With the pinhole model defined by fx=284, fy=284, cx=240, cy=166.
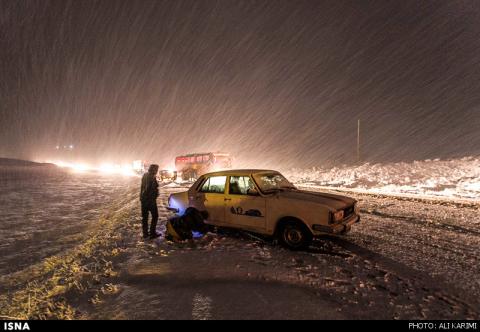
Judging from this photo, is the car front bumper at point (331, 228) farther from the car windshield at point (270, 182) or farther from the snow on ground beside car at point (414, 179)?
the snow on ground beside car at point (414, 179)

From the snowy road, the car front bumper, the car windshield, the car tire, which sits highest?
the car windshield

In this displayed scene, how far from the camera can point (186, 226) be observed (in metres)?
6.68

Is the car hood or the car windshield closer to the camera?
the car hood

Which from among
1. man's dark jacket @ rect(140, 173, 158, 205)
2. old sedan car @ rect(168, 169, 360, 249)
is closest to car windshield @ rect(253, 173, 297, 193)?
old sedan car @ rect(168, 169, 360, 249)

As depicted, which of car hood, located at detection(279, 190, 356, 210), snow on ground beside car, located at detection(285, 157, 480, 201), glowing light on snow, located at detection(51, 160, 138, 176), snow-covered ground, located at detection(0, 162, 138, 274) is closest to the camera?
car hood, located at detection(279, 190, 356, 210)

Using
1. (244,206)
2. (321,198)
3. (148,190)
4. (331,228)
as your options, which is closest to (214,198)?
(244,206)

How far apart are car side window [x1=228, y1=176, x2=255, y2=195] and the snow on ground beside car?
1130cm

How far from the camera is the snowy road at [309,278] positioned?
3746mm

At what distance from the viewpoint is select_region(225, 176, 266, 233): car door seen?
6.14 metres

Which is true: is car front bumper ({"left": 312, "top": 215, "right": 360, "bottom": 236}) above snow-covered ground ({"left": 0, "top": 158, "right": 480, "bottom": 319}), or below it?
above

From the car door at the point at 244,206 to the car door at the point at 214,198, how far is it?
0.49ft

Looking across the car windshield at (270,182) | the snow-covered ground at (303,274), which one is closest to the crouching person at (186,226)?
the snow-covered ground at (303,274)

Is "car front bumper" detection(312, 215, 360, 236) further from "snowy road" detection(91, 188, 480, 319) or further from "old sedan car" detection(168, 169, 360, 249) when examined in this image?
"snowy road" detection(91, 188, 480, 319)

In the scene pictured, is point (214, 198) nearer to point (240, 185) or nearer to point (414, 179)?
point (240, 185)
